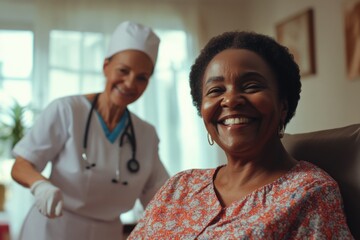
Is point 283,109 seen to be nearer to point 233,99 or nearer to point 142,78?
point 233,99

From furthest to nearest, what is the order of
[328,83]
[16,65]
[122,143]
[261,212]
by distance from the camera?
[16,65] < [328,83] < [122,143] < [261,212]

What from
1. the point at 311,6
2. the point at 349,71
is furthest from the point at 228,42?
the point at 311,6

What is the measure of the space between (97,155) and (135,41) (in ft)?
1.56

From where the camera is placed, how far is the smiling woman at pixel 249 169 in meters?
1.00

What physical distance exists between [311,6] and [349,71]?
0.62m

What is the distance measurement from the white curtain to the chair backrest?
2442 millimetres

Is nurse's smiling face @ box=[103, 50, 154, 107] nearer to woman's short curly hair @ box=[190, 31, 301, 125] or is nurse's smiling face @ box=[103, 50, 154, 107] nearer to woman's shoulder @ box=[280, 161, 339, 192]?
woman's short curly hair @ box=[190, 31, 301, 125]

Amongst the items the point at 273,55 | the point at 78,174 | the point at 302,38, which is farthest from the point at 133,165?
the point at 302,38

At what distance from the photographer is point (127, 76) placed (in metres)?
1.85

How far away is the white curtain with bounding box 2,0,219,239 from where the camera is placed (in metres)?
3.57

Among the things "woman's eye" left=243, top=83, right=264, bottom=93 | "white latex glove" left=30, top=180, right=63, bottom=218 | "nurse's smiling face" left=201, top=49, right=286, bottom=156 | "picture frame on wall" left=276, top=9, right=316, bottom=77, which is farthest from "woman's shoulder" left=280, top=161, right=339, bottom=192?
"picture frame on wall" left=276, top=9, right=316, bottom=77

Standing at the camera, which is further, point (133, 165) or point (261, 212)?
point (133, 165)

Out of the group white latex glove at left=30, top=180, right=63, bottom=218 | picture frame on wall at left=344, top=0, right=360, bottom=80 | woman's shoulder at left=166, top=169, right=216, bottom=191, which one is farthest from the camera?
picture frame on wall at left=344, top=0, right=360, bottom=80

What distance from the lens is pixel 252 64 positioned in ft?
3.80
